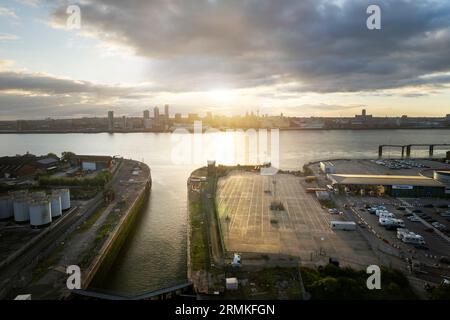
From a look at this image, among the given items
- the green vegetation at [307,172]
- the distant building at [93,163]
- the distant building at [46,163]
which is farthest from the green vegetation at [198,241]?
the distant building at [46,163]

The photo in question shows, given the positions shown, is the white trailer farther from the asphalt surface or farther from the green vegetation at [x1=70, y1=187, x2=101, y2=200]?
the green vegetation at [x1=70, y1=187, x2=101, y2=200]

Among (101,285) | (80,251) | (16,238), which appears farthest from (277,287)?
(16,238)

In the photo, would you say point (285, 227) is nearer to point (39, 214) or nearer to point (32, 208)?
point (39, 214)

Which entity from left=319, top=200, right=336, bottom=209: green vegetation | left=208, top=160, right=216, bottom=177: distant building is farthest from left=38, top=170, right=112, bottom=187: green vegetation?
left=319, top=200, right=336, bottom=209: green vegetation


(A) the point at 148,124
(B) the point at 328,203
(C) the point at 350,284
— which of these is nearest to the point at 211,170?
(B) the point at 328,203

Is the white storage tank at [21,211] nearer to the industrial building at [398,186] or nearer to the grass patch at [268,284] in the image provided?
the grass patch at [268,284]

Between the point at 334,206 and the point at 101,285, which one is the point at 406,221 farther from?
the point at 101,285
